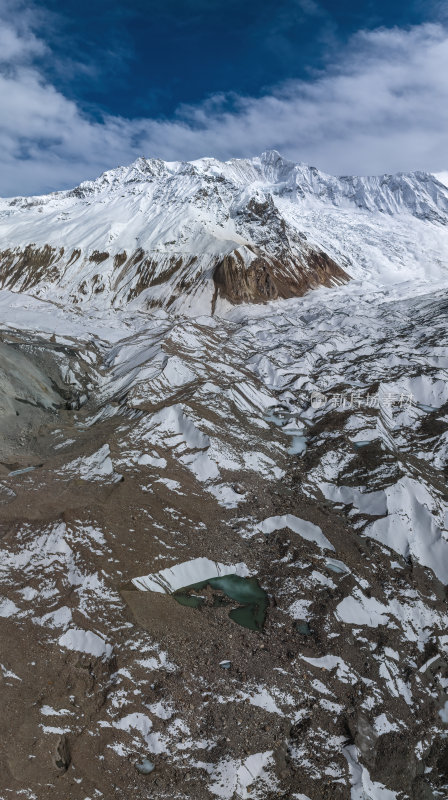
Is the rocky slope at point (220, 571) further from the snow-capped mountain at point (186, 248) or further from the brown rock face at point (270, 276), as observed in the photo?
the snow-capped mountain at point (186, 248)

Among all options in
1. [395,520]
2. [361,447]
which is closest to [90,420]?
[361,447]

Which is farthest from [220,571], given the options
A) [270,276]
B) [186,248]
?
[186,248]

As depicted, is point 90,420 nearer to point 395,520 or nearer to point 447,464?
point 395,520

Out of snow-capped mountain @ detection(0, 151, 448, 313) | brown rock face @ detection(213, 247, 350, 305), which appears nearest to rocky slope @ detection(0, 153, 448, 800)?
brown rock face @ detection(213, 247, 350, 305)

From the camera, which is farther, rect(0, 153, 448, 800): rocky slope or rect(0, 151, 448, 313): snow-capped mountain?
rect(0, 151, 448, 313): snow-capped mountain

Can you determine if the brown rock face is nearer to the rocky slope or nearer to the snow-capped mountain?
the snow-capped mountain

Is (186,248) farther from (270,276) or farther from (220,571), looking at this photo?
(220,571)
